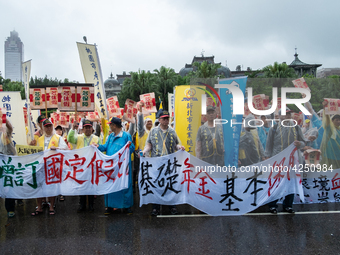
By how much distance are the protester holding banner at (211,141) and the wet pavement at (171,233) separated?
44.0 inches

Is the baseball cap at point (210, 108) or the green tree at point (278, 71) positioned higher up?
the green tree at point (278, 71)

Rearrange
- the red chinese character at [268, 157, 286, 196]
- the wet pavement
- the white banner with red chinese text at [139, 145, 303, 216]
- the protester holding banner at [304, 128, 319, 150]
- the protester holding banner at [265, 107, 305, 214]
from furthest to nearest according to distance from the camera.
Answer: the protester holding banner at [304, 128, 319, 150]
the protester holding banner at [265, 107, 305, 214]
the red chinese character at [268, 157, 286, 196]
the white banner with red chinese text at [139, 145, 303, 216]
the wet pavement

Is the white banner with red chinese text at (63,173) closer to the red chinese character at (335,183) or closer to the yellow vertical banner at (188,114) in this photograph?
the yellow vertical banner at (188,114)

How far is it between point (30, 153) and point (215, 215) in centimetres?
385

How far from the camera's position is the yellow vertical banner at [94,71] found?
6742mm

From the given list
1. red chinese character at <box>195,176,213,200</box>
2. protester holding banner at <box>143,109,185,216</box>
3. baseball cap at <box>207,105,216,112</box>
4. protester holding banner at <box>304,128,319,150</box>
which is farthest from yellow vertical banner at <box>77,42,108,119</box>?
protester holding banner at <box>304,128,319,150</box>

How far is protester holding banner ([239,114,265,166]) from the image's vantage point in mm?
5316

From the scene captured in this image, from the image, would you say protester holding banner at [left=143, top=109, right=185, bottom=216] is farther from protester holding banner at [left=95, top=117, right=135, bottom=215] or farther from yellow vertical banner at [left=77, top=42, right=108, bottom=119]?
yellow vertical banner at [left=77, top=42, right=108, bottom=119]

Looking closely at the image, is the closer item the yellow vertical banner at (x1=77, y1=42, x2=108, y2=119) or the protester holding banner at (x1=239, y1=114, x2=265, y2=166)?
the protester holding banner at (x1=239, y1=114, x2=265, y2=166)

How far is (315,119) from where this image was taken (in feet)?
17.6

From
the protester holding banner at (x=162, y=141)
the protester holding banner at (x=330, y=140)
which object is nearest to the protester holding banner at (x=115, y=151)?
the protester holding banner at (x=162, y=141)

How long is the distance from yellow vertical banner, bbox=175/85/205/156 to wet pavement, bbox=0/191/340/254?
1.53 meters

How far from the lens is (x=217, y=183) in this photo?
188 inches

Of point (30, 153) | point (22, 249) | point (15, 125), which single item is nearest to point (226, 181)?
point (22, 249)
